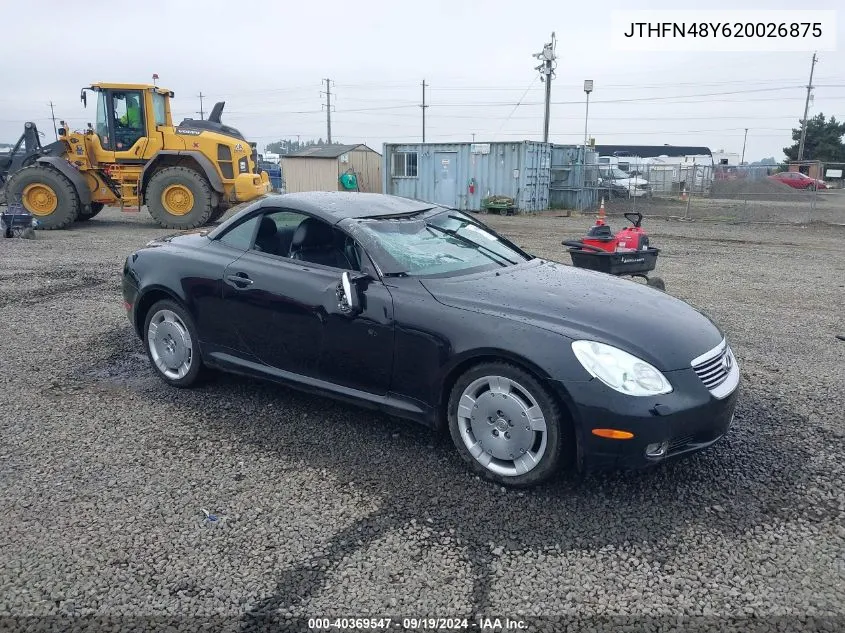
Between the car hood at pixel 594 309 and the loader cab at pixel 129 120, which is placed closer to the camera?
the car hood at pixel 594 309

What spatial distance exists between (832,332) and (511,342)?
5.01m

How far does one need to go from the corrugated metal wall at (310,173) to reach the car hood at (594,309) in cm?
2710

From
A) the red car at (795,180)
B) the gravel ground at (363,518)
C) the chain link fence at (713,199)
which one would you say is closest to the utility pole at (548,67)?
the chain link fence at (713,199)

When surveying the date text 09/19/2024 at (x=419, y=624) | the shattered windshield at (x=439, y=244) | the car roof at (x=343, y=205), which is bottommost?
the date text 09/19/2024 at (x=419, y=624)

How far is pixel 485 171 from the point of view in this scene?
79.1 ft

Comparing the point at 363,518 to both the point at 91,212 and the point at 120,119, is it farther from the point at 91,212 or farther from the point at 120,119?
the point at 91,212

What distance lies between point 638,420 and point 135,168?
1508 cm

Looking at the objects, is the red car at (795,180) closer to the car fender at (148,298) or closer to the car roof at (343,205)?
the car roof at (343,205)

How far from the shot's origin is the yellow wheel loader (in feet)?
49.8

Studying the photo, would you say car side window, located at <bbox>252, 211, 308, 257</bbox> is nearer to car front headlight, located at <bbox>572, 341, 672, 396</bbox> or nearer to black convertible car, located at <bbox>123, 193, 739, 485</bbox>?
black convertible car, located at <bbox>123, 193, 739, 485</bbox>

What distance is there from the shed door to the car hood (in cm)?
2083

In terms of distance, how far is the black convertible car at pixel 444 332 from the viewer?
11.0 ft

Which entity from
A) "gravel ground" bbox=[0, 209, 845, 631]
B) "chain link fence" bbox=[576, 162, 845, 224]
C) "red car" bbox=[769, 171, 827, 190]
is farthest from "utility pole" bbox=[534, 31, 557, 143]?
"gravel ground" bbox=[0, 209, 845, 631]

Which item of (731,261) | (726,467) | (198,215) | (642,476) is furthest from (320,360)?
(198,215)
